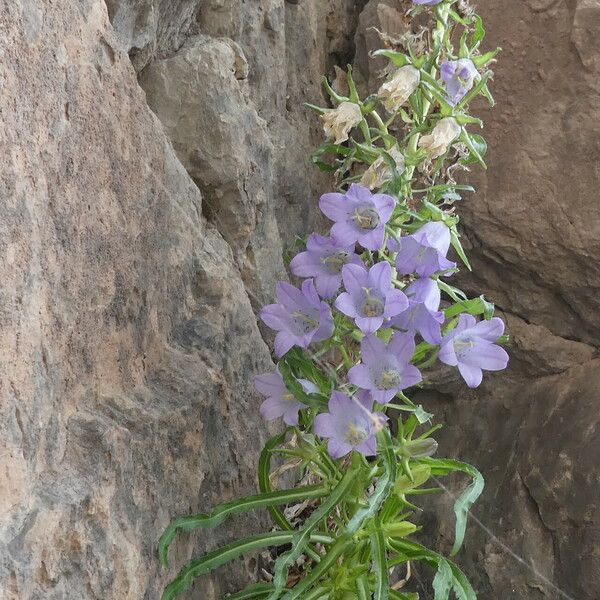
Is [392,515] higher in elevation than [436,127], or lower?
lower

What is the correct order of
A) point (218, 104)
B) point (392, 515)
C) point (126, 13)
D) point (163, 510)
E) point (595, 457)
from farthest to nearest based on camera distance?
1. point (595, 457)
2. point (218, 104)
3. point (126, 13)
4. point (392, 515)
5. point (163, 510)

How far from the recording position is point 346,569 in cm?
143

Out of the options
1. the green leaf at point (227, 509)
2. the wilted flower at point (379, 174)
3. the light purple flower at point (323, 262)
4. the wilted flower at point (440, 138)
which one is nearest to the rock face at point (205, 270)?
the green leaf at point (227, 509)

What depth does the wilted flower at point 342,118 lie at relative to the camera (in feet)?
4.65

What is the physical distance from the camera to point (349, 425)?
1.29m

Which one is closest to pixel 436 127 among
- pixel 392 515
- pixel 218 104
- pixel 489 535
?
pixel 218 104

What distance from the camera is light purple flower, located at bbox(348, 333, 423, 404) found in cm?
128

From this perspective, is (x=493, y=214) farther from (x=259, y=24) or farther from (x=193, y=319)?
(x=193, y=319)

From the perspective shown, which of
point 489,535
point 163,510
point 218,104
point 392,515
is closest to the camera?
point 163,510

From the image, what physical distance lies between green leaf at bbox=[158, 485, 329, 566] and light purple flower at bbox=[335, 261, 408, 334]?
0.34 meters

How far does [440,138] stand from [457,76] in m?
0.12

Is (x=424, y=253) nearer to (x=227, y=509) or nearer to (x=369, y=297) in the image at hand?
(x=369, y=297)

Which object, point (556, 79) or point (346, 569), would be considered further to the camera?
point (556, 79)

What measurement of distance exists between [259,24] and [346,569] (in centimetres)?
126
